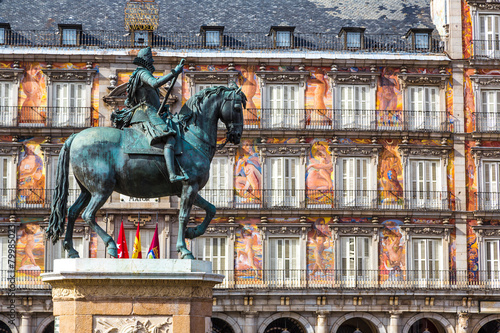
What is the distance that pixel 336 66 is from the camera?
43.1m

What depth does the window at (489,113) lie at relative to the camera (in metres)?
43.3

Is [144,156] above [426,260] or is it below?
below

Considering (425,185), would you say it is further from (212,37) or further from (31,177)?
(31,177)

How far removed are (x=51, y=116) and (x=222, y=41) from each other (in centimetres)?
863

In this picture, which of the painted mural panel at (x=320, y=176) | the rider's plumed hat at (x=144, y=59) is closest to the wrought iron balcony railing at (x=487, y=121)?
the painted mural panel at (x=320, y=176)

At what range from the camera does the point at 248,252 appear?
4184cm

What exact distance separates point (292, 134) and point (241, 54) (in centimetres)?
440

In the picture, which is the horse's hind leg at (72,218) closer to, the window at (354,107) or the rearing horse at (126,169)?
the rearing horse at (126,169)

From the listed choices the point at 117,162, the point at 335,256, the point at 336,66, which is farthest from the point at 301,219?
the point at 117,162

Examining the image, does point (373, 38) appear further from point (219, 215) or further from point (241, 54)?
point (219, 215)

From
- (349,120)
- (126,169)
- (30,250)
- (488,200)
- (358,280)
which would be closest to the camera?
(126,169)

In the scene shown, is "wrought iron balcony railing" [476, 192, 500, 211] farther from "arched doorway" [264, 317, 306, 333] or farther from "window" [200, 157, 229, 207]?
"window" [200, 157, 229, 207]

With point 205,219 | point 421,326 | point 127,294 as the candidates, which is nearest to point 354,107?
point 421,326

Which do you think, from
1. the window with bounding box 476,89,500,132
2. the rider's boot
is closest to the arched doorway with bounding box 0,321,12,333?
the window with bounding box 476,89,500,132
